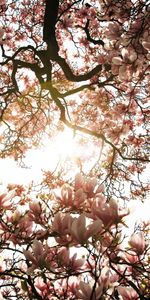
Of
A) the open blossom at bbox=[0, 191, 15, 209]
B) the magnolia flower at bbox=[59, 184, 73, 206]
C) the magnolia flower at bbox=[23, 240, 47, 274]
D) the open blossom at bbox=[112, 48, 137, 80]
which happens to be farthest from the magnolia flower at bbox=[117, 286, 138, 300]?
the open blossom at bbox=[112, 48, 137, 80]

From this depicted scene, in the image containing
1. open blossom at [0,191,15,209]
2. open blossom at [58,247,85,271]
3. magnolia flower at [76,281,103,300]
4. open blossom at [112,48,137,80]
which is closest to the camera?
magnolia flower at [76,281,103,300]

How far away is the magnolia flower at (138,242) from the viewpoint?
192 cm

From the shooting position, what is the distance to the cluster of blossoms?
1794mm

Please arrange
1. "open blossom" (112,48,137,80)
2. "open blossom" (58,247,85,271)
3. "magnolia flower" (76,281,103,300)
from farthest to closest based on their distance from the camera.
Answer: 1. "open blossom" (112,48,137,80)
2. "open blossom" (58,247,85,271)
3. "magnolia flower" (76,281,103,300)

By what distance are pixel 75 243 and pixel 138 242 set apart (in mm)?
365

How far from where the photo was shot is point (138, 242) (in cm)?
192

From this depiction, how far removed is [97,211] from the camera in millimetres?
1938

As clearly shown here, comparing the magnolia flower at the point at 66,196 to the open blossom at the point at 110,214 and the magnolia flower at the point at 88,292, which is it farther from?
the magnolia flower at the point at 88,292

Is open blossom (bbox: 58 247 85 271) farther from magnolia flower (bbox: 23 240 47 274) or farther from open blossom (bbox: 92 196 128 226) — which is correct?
open blossom (bbox: 92 196 128 226)

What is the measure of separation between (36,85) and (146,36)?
8.15m

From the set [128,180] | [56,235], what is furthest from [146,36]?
[128,180]

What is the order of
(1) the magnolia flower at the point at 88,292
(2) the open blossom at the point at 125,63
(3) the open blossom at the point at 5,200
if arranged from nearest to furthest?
1. (1) the magnolia flower at the point at 88,292
2. (3) the open blossom at the point at 5,200
3. (2) the open blossom at the point at 125,63

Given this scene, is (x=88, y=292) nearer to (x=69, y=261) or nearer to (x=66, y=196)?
(x=69, y=261)

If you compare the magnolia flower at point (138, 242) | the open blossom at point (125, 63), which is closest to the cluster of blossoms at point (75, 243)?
the magnolia flower at point (138, 242)
